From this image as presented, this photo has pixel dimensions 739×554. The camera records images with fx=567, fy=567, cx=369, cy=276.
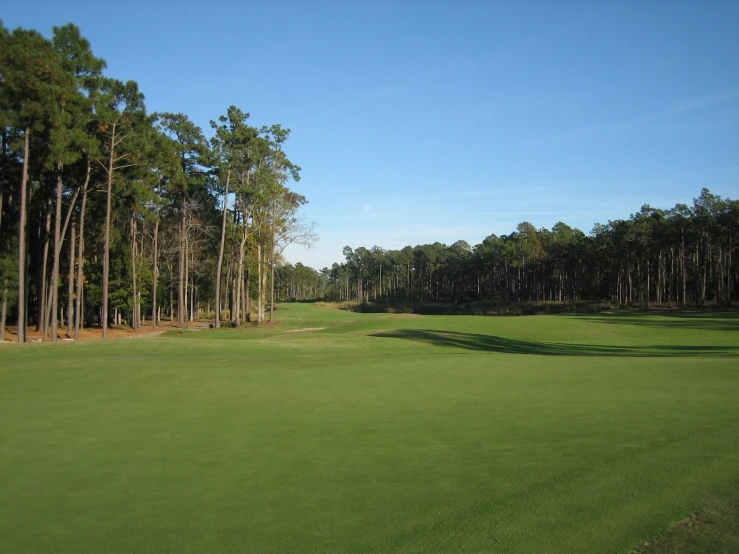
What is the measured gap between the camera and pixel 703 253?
79438 mm

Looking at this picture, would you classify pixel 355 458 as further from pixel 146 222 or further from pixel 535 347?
pixel 146 222

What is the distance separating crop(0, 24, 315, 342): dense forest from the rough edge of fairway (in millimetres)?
31829

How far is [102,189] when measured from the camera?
37.9 meters

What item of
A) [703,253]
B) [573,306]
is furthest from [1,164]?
[703,253]

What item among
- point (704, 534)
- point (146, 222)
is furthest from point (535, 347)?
point (146, 222)

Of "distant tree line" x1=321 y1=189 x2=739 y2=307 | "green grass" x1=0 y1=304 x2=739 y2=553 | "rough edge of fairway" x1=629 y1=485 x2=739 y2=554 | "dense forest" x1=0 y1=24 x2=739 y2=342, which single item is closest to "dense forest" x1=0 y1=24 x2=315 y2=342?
"dense forest" x1=0 y1=24 x2=739 y2=342

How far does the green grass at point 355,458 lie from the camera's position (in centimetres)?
508

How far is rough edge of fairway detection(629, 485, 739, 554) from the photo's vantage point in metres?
4.43

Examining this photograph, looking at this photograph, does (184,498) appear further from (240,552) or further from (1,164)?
(1,164)

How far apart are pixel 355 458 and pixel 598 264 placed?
9354cm

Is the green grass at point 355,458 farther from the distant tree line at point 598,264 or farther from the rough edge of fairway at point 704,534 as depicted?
the distant tree line at point 598,264

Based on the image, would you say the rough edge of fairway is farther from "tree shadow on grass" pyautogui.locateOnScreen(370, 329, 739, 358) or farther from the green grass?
"tree shadow on grass" pyautogui.locateOnScreen(370, 329, 739, 358)

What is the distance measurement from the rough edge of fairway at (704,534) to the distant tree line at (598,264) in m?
75.5

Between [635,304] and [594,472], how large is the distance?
7500 cm
